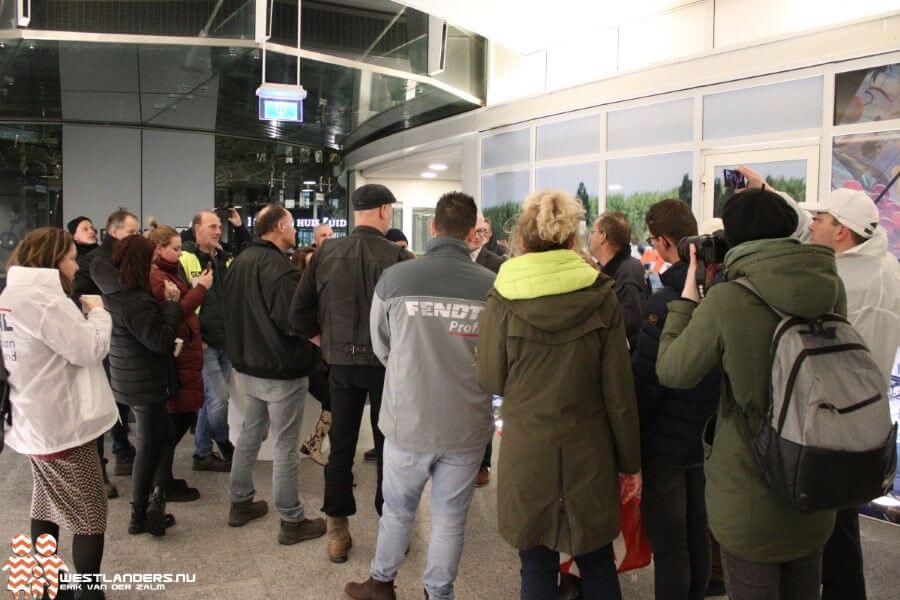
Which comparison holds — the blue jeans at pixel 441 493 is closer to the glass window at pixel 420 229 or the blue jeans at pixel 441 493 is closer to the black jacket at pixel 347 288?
A: the black jacket at pixel 347 288

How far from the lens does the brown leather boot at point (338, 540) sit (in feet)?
10.4

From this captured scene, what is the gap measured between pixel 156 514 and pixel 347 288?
1.63 meters

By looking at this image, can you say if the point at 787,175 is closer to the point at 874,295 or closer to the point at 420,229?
the point at 874,295

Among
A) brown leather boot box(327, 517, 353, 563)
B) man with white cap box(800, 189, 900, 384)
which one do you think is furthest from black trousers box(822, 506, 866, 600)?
brown leather boot box(327, 517, 353, 563)

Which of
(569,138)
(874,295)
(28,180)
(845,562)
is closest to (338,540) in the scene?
(845,562)

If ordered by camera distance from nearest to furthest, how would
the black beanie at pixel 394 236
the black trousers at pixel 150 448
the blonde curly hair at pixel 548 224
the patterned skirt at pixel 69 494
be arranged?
1. the blonde curly hair at pixel 548 224
2. the patterned skirt at pixel 69 494
3. the black trousers at pixel 150 448
4. the black beanie at pixel 394 236

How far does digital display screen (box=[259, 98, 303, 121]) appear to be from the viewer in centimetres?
767

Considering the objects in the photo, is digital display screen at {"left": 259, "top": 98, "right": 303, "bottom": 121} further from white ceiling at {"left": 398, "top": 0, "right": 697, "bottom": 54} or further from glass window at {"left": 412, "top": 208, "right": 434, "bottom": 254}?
glass window at {"left": 412, "top": 208, "right": 434, "bottom": 254}

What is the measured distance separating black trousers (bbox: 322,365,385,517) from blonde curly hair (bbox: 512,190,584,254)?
3.86 feet

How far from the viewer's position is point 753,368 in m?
1.67

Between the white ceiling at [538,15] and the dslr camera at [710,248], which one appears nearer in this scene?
the dslr camera at [710,248]

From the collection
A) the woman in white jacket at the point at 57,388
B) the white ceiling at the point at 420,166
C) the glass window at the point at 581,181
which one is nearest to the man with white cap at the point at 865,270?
the woman in white jacket at the point at 57,388

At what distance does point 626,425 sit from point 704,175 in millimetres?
5011

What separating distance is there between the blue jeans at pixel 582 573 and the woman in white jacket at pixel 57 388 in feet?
5.85
